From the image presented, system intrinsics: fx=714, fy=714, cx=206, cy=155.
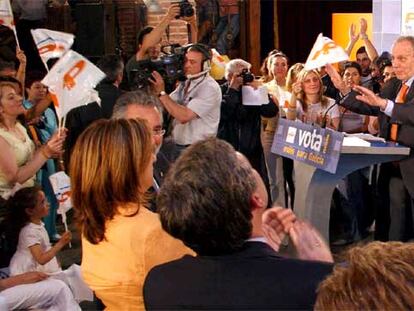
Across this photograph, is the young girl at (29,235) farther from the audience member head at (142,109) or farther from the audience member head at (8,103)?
the audience member head at (142,109)

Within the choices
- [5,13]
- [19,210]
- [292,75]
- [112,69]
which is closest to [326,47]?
[292,75]

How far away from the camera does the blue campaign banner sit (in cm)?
365

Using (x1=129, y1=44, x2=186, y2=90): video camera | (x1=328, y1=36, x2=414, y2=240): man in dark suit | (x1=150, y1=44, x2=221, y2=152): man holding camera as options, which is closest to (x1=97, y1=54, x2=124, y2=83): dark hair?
(x1=129, y1=44, x2=186, y2=90): video camera

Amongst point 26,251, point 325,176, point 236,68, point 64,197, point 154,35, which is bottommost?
point 26,251

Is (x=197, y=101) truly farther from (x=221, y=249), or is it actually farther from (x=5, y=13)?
(x=221, y=249)

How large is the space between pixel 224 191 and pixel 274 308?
0.88 feet

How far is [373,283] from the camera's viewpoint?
1.03 m

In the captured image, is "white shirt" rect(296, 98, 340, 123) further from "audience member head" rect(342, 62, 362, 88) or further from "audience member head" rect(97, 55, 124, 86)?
"audience member head" rect(97, 55, 124, 86)

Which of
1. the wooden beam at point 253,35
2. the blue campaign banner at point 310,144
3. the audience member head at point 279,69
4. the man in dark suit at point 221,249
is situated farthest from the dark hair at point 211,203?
the wooden beam at point 253,35

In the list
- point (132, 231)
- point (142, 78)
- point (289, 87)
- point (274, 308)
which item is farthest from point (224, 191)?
point (289, 87)

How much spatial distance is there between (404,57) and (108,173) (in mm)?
2741

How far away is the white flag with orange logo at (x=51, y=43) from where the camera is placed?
12.0 feet

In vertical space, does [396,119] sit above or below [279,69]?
below

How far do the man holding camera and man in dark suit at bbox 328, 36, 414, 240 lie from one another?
0.89 m
